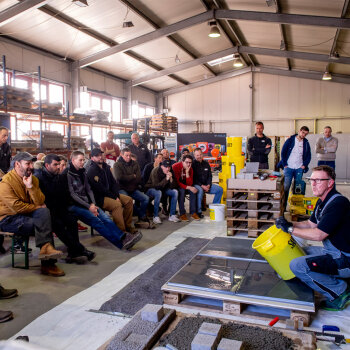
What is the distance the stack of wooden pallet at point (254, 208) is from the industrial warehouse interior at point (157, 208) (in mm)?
33

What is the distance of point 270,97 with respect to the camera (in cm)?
2073

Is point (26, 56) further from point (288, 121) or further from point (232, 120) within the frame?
point (288, 121)

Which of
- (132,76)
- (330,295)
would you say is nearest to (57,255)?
(330,295)

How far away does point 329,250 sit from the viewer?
328 cm

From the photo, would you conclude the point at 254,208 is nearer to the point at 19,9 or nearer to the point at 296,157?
the point at 296,157

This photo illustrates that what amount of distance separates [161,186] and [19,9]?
6.33 metres

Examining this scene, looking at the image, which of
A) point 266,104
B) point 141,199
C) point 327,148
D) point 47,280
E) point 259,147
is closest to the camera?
point 47,280

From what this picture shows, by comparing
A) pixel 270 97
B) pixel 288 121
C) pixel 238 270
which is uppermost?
pixel 270 97

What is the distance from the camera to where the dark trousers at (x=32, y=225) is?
4.19 m

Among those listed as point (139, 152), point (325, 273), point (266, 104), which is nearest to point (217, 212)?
point (139, 152)

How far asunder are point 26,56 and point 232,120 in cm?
1312

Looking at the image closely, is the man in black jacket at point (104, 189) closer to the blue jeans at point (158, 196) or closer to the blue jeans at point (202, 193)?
the blue jeans at point (158, 196)

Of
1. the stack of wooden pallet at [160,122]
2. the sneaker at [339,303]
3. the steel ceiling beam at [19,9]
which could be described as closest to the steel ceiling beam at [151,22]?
the steel ceiling beam at [19,9]

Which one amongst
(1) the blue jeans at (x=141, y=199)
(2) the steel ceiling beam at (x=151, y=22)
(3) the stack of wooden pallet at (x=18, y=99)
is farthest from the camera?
(2) the steel ceiling beam at (x=151, y=22)
